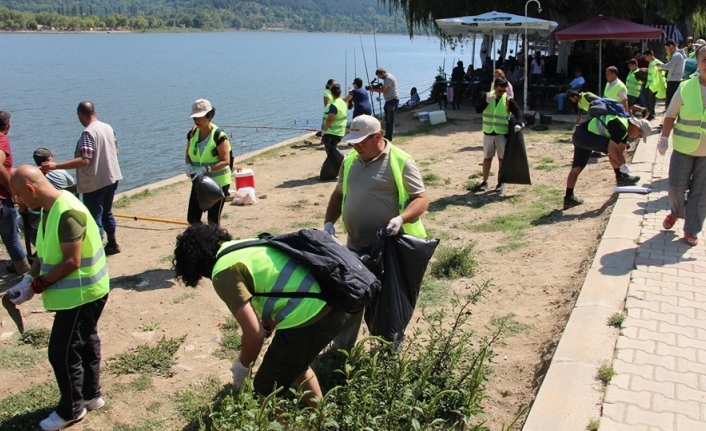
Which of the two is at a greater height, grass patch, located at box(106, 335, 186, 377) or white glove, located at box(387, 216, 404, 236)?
white glove, located at box(387, 216, 404, 236)

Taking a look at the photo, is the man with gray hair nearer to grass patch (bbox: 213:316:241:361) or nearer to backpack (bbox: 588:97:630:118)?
grass patch (bbox: 213:316:241:361)

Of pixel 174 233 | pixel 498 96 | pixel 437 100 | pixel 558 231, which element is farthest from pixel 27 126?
pixel 558 231

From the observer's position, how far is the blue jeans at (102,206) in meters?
7.37

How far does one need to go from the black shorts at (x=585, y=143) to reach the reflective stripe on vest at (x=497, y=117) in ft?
4.25

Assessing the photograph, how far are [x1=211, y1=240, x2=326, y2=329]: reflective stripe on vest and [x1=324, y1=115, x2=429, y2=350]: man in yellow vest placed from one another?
123 cm

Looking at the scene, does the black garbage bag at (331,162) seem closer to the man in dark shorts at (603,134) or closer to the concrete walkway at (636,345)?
the man in dark shorts at (603,134)

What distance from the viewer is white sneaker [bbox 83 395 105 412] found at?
4426mm

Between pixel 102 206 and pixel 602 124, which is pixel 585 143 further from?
pixel 102 206

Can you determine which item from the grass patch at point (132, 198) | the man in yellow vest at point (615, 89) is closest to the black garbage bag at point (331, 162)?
the grass patch at point (132, 198)

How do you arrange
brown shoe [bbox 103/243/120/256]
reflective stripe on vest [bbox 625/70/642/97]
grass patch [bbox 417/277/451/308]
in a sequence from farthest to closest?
reflective stripe on vest [bbox 625/70/642/97], brown shoe [bbox 103/243/120/256], grass patch [bbox 417/277/451/308]

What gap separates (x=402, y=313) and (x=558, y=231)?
392 cm

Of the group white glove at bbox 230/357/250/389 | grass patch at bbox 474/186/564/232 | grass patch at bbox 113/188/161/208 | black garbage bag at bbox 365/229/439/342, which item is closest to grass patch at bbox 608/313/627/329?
black garbage bag at bbox 365/229/439/342

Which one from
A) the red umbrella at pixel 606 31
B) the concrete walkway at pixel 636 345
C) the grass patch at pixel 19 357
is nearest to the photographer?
the concrete walkway at pixel 636 345

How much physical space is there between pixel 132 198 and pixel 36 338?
576 cm
